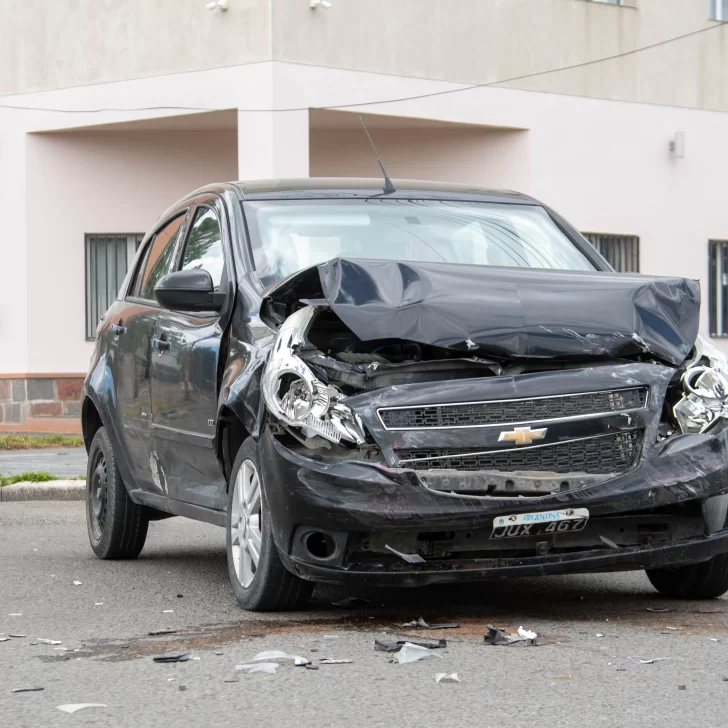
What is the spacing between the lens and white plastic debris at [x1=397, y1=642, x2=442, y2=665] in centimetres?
498

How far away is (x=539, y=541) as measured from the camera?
557 centimetres

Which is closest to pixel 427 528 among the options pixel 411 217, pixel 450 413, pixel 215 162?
pixel 450 413

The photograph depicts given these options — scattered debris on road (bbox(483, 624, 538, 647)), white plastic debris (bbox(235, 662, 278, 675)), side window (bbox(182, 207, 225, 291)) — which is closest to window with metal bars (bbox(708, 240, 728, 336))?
side window (bbox(182, 207, 225, 291))

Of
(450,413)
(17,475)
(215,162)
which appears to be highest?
(215,162)

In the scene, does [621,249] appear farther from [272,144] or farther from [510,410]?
[510,410]

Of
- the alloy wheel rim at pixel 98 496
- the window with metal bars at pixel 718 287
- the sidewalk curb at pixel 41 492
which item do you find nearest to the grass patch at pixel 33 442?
the sidewalk curb at pixel 41 492

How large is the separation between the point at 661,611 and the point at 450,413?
1.32 metres

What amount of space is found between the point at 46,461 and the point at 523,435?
10720mm

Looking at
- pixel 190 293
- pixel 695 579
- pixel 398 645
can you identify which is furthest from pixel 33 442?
pixel 398 645

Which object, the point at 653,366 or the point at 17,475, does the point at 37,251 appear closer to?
the point at 17,475

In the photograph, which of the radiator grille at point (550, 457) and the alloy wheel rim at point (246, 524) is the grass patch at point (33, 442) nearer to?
the alloy wheel rim at point (246, 524)

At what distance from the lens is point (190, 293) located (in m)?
6.52

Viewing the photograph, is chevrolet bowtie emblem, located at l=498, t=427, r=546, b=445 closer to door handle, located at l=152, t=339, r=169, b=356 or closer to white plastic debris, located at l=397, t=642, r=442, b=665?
white plastic debris, located at l=397, t=642, r=442, b=665

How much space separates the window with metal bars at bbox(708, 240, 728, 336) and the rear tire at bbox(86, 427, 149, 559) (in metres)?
16.1
